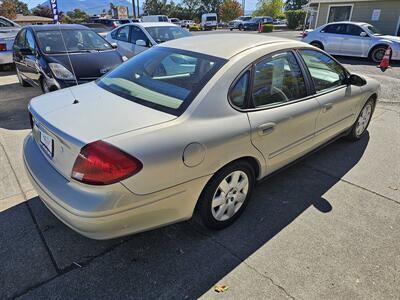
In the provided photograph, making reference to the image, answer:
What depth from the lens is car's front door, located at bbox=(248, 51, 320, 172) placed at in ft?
8.52

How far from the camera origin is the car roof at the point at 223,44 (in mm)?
2624

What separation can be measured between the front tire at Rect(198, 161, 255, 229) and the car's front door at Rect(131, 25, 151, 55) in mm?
5963

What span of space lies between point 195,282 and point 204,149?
3.12 feet

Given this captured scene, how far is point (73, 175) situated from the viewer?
198 centimetres

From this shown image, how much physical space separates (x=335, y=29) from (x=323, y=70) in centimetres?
1102

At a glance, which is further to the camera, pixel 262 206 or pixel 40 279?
pixel 262 206

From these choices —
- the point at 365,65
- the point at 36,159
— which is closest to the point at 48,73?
the point at 36,159

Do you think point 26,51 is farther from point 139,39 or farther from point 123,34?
point 123,34

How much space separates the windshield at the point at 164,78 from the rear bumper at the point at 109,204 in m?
0.63

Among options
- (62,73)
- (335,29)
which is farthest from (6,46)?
(335,29)

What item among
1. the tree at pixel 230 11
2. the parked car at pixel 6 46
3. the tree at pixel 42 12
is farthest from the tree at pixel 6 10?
the tree at pixel 230 11

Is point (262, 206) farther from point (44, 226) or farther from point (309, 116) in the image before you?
point (44, 226)

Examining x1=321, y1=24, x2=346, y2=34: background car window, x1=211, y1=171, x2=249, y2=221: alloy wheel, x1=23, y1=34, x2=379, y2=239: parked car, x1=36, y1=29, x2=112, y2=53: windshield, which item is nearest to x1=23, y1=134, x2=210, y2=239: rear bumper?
x1=23, y1=34, x2=379, y2=239: parked car

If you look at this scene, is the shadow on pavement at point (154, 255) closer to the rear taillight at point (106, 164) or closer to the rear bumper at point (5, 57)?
the rear taillight at point (106, 164)
